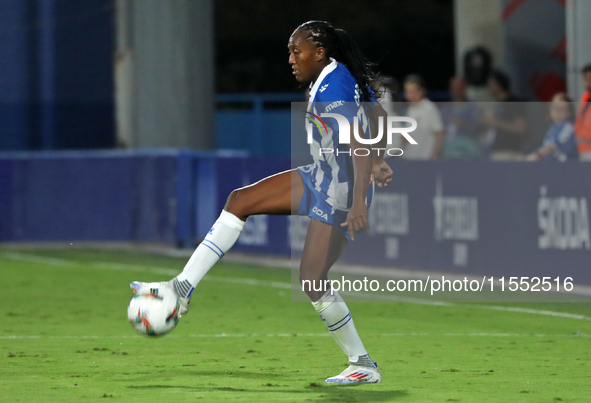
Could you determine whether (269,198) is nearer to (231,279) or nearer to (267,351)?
(267,351)

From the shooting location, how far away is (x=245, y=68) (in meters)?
35.1

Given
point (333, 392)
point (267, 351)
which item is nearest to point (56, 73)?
point (267, 351)

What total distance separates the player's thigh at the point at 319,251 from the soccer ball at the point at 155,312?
0.72 m

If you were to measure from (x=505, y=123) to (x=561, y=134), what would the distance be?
1681 mm

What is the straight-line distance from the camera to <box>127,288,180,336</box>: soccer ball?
22.4 ft

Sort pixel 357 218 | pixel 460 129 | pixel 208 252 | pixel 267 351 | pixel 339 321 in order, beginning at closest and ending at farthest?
pixel 357 218
pixel 208 252
pixel 339 321
pixel 267 351
pixel 460 129

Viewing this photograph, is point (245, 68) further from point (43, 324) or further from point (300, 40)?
point (300, 40)

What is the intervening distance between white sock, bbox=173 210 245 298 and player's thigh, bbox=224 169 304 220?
7 centimetres

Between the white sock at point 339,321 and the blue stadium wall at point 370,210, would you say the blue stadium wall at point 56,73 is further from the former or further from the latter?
the white sock at point 339,321

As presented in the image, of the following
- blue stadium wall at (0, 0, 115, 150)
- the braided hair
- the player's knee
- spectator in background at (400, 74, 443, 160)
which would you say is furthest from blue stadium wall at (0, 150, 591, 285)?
the player's knee

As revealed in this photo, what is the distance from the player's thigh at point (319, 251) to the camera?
701 cm

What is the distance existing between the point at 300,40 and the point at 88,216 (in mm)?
11381

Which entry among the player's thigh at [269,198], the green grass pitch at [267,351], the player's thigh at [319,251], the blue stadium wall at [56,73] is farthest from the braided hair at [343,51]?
the blue stadium wall at [56,73]

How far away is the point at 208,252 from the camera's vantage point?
6.98 m
